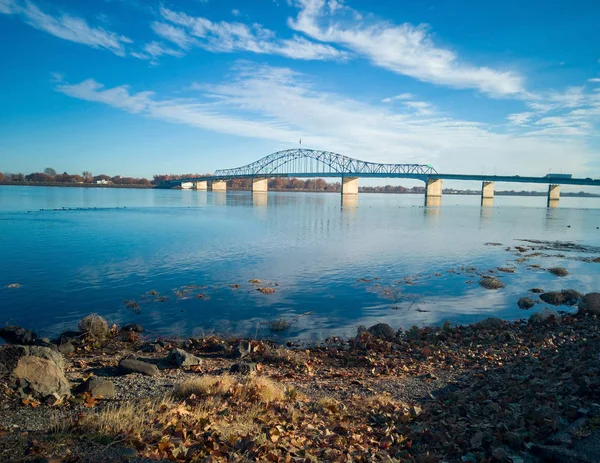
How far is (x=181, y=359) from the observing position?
9211 millimetres

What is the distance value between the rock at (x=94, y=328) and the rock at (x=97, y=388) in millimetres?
4645

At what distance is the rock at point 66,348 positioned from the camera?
9.99 metres

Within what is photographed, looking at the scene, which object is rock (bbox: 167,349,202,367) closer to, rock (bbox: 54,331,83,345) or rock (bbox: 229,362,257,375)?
rock (bbox: 229,362,257,375)

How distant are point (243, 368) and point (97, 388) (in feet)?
10.1

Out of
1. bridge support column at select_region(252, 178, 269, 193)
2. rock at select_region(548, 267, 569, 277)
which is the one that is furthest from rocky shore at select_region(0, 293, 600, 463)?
bridge support column at select_region(252, 178, 269, 193)

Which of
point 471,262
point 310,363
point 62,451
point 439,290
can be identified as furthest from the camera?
point 471,262

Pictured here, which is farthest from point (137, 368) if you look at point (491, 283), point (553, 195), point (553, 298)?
point (553, 195)

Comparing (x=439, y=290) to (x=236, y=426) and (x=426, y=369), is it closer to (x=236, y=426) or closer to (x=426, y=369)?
(x=426, y=369)

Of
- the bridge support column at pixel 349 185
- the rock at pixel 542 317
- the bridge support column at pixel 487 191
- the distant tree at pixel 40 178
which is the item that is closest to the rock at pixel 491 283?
the rock at pixel 542 317

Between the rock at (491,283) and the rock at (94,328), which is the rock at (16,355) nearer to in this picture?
the rock at (94,328)

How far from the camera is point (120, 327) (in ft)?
41.2

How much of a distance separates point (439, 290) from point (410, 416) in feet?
43.6

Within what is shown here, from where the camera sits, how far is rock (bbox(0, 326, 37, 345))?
1080 cm

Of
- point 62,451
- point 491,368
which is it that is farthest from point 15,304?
point 491,368
